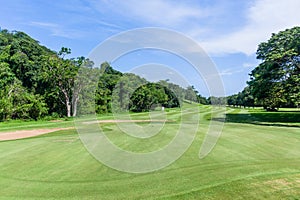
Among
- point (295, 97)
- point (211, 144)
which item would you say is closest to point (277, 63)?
point (295, 97)

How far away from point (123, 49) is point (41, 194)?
717 centimetres

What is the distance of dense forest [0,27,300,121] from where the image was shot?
30000mm

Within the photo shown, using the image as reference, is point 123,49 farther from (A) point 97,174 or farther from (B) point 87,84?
(B) point 87,84

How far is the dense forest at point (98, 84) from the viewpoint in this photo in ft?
98.4

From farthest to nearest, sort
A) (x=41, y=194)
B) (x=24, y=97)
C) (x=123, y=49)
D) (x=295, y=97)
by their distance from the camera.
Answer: (x=24, y=97), (x=295, y=97), (x=123, y=49), (x=41, y=194)

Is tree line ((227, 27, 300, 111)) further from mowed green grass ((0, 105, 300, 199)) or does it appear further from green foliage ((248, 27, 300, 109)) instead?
mowed green grass ((0, 105, 300, 199))

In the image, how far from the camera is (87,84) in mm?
43531

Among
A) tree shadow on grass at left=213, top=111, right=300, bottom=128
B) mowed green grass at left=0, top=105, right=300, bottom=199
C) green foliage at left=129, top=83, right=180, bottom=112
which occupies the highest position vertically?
green foliage at left=129, top=83, right=180, bottom=112

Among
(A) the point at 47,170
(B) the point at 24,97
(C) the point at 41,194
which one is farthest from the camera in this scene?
(B) the point at 24,97

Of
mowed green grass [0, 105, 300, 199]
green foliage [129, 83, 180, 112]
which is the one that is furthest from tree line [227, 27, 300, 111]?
mowed green grass [0, 105, 300, 199]

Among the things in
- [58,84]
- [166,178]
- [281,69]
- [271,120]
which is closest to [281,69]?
[281,69]

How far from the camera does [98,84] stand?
145 ft

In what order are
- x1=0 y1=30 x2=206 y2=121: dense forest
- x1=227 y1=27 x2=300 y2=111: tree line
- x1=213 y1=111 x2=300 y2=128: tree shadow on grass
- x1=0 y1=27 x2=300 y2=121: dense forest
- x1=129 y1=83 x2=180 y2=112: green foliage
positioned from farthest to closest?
x1=129 y1=83 x2=180 y2=112: green foliage < x1=0 y1=30 x2=206 y2=121: dense forest < x1=0 y1=27 x2=300 y2=121: dense forest < x1=227 y1=27 x2=300 y2=111: tree line < x1=213 y1=111 x2=300 y2=128: tree shadow on grass

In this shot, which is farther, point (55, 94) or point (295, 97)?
point (55, 94)
